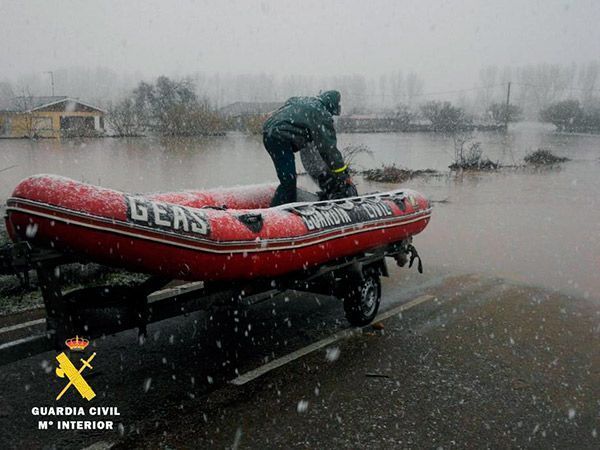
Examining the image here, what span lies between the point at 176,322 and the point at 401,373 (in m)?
2.43

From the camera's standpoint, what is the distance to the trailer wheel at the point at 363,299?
571 centimetres

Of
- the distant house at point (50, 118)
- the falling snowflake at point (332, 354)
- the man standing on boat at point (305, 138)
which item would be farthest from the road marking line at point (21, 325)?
the distant house at point (50, 118)

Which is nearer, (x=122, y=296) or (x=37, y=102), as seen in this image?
(x=122, y=296)

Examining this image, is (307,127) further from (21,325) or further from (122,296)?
(21,325)

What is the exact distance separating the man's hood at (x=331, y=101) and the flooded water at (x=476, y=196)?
352 centimetres

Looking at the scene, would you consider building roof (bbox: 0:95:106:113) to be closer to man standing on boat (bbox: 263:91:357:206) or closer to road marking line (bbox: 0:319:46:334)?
road marking line (bbox: 0:319:46:334)

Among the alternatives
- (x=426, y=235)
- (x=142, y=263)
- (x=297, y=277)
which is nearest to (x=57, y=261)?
(x=142, y=263)

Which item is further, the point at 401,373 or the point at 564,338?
the point at 564,338

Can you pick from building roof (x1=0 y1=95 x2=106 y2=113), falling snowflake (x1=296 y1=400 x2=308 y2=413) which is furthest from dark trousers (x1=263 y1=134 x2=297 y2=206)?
building roof (x1=0 y1=95 x2=106 y2=113)

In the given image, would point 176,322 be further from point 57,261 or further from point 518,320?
point 518,320

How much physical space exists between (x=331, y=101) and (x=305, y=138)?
1.98 feet

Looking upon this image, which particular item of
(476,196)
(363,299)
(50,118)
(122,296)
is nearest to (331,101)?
(363,299)

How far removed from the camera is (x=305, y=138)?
612 centimetres

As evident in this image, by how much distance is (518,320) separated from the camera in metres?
6.27
